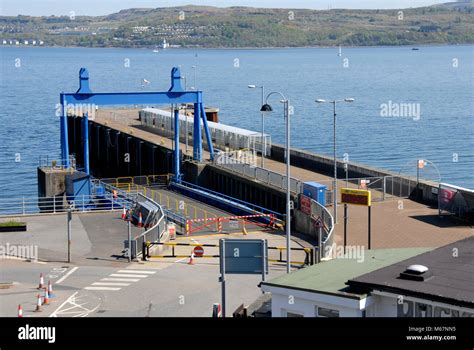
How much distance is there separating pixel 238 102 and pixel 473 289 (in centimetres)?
11492

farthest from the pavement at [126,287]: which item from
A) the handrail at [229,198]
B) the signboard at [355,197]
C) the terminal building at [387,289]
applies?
the handrail at [229,198]

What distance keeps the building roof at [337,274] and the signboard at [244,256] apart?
2.08m

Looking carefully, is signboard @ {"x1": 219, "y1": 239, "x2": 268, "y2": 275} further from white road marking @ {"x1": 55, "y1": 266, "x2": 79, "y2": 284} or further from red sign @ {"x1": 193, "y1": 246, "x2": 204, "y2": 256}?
red sign @ {"x1": 193, "y1": 246, "x2": 204, "y2": 256}

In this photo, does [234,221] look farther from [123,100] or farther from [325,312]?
[325,312]

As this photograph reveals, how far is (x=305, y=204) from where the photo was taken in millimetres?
32938

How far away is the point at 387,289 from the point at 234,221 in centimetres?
2258

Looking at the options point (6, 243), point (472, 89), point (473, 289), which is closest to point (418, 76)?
point (472, 89)

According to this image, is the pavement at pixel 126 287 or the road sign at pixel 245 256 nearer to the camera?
the road sign at pixel 245 256

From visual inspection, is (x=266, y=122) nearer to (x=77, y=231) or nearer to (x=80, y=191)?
(x=80, y=191)

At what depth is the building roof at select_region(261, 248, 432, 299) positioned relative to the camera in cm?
1285

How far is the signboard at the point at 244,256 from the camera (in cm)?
1725

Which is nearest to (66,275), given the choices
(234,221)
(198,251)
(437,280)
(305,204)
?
(198,251)

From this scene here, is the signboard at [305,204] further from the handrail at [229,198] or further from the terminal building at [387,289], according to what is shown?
the terminal building at [387,289]

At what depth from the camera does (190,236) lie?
3212cm
